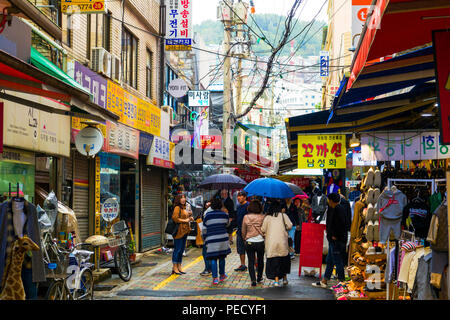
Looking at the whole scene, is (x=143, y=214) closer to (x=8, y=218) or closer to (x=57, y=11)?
(x=57, y=11)

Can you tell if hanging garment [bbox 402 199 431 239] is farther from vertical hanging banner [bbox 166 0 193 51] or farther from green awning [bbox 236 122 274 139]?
green awning [bbox 236 122 274 139]

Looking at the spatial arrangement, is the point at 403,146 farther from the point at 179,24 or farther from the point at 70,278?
the point at 179,24

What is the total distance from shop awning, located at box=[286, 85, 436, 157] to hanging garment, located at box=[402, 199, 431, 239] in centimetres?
202

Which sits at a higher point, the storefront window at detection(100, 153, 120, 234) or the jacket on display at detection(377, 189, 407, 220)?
the storefront window at detection(100, 153, 120, 234)

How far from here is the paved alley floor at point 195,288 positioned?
10812mm

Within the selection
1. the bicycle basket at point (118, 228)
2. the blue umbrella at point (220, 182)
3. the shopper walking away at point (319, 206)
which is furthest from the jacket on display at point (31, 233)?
the blue umbrella at point (220, 182)

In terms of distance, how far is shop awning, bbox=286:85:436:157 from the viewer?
9.69 meters

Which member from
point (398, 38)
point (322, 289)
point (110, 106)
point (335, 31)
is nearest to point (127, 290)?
point (322, 289)

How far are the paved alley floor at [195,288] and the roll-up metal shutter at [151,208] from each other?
368 cm

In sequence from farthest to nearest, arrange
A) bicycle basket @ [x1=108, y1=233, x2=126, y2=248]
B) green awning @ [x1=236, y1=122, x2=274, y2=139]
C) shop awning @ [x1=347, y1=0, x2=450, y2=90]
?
green awning @ [x1=236, y1=122, x2=274, y2=139], bicycle basket @ [x1=108, y1=233, x2=126, y2=248], shop awning @ [x1=347, y1=0, x2=450, y2=90]

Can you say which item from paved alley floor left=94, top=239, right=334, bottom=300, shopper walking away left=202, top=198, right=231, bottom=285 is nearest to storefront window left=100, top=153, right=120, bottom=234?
paved alley floor left=94, top=239, right=334, bottom=300

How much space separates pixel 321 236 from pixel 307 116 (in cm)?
328

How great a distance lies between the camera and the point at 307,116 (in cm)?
1191

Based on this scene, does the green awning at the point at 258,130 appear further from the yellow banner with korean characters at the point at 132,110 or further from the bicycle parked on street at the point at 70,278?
the bicycle parked on street at the point at 70,278
